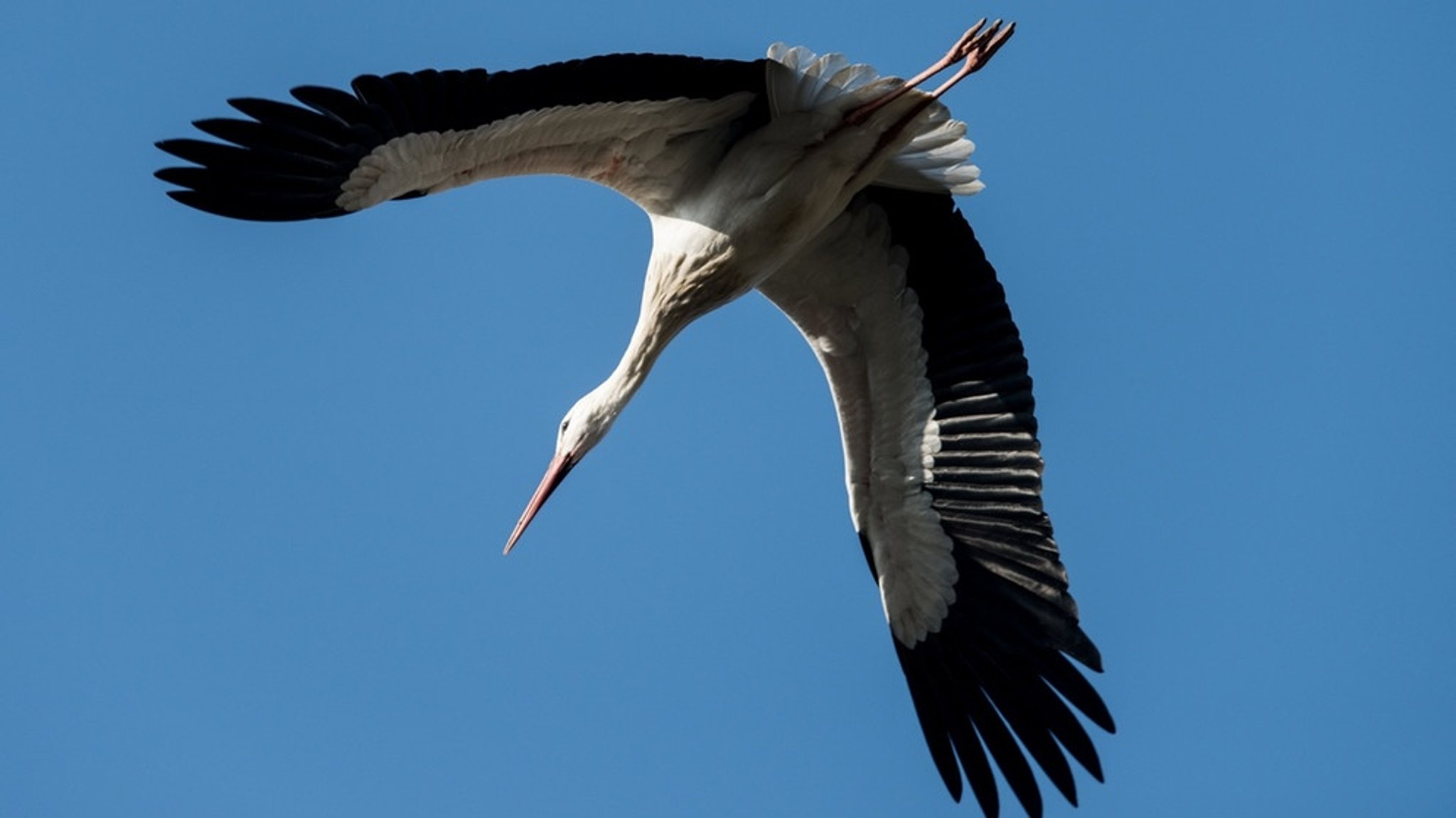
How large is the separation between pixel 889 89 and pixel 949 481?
1.55m

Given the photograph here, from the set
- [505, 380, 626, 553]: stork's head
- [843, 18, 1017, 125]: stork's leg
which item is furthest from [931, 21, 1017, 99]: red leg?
[505, 380, 626, 553]: stork's head

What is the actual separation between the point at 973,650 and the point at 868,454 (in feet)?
2.55

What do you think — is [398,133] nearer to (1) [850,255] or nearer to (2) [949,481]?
(1) [850,255]

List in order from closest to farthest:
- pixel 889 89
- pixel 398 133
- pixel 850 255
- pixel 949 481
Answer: pixel 398 133
pixel 889 89
pixel 850 255
pixel 949 481

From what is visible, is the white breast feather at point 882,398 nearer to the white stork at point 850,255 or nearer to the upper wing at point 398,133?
the white stork at point 850,255

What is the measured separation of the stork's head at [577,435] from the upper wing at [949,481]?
725 millimetres

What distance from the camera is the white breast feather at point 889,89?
7.01 metres

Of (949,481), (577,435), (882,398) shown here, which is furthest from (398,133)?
(949,481)

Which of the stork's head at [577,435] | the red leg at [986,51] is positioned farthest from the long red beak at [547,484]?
the red leg at [986,51]

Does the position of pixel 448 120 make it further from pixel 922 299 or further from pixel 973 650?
pixel 973 650

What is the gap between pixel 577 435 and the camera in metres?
7.62

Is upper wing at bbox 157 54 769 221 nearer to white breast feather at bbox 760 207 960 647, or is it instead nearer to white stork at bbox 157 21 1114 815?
white stork at bbox 157 21 1114 815

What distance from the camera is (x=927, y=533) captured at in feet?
26.2

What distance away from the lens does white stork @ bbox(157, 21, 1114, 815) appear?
6.46 m
